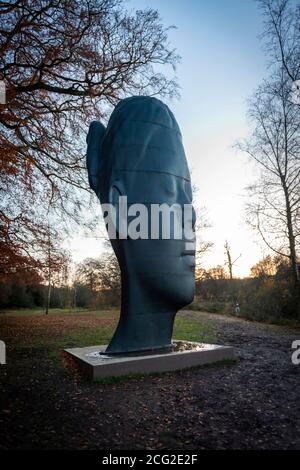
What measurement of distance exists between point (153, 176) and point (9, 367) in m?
4.75

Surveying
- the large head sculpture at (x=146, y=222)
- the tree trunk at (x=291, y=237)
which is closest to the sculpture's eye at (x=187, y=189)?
the large head sculpture at (x=146, y=222)

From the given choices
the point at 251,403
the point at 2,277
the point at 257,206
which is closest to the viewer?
the point at 251,403

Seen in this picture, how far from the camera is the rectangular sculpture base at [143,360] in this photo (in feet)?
20.5

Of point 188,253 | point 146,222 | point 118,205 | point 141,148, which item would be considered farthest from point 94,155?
point 188,253

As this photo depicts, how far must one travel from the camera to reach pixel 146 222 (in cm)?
709

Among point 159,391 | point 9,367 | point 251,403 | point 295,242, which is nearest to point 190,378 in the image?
point 159,391

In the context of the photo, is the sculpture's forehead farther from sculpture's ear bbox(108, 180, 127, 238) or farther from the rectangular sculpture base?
the rectangular sculpture base

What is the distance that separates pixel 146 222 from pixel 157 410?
3489 mm

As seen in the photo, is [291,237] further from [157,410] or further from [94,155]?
[157,410]

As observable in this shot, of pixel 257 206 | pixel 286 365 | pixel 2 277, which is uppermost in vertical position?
pixel 257 206

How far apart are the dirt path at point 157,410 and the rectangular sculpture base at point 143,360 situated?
0.23 m

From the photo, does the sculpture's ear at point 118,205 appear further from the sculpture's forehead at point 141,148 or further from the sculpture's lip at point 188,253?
the sculpture's lip at point 188,253

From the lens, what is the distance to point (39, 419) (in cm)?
423
